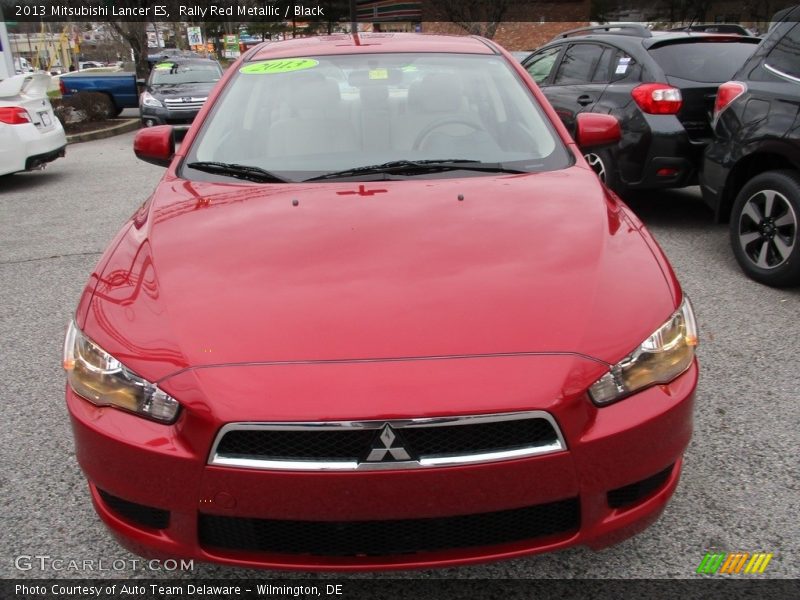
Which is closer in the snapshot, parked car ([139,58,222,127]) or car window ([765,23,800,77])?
car window ([765,23,800,77])

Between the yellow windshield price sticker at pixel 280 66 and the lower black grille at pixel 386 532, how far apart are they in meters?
2.22

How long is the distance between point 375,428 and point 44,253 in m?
5.08

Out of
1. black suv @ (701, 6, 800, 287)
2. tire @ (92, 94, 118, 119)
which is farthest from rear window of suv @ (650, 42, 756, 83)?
tire @ (92, 94, 118, 119)

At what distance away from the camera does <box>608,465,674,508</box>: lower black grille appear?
1.81m

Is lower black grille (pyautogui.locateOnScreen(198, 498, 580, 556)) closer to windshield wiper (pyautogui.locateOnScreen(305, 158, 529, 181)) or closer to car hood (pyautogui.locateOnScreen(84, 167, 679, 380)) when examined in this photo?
car hood (pyautogui.locateOnScreen(84, 167, 679, 380))

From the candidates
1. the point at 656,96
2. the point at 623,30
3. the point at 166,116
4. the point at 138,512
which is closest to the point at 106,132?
the point at 166,116

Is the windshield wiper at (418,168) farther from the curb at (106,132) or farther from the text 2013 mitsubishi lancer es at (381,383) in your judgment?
the curb at (106,132)

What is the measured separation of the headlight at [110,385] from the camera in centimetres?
175

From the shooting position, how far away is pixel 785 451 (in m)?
2.72

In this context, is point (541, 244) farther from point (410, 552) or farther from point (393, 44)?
point (393, 44)

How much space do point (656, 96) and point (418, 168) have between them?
3.54 metres

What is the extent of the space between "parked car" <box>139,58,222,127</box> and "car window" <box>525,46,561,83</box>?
653 centimetres

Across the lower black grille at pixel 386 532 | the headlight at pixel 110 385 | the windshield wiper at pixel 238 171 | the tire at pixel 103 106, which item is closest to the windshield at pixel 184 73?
the tire at pixel 103 106

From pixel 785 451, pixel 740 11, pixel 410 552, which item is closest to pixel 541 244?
pixel 410 552
